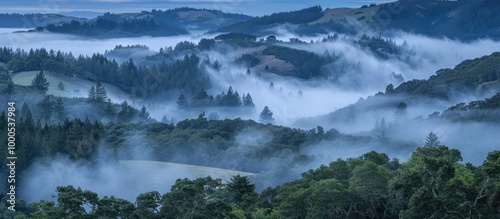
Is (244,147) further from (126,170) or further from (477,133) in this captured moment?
(477,133)

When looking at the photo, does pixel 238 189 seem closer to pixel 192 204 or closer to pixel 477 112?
pixel 192 204

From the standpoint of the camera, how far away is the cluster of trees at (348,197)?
86.5 ft

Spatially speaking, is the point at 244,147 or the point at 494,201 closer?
the point at 494,201

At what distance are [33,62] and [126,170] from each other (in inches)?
3859

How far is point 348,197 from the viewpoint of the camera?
127ft

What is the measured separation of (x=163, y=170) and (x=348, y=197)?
46863 millimetres

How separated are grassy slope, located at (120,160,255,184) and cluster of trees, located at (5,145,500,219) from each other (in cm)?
3481

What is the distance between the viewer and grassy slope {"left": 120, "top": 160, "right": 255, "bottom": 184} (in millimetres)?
79562

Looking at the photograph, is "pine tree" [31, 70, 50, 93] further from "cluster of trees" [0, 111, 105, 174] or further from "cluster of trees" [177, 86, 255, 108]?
"cluster of trees" [0, 111, 105, 174]

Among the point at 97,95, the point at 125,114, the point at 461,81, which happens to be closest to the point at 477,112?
the point at 461,81

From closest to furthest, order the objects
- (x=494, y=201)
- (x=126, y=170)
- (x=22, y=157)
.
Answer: (x=494, y=201)
(x=22, y=157)
(x=126, y=170)

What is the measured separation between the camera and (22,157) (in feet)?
241

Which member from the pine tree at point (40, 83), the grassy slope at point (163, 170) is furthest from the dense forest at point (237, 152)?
the grassy slope at point (163, 170)

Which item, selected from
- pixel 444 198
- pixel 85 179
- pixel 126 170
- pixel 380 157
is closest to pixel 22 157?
pixel 85 179
